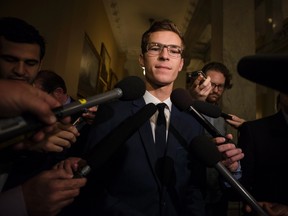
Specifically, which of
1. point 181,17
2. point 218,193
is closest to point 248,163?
point 218,193

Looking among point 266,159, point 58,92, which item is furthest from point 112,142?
point 58,92

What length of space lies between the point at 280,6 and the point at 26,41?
12.3ft

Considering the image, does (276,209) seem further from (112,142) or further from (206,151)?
(112,142)

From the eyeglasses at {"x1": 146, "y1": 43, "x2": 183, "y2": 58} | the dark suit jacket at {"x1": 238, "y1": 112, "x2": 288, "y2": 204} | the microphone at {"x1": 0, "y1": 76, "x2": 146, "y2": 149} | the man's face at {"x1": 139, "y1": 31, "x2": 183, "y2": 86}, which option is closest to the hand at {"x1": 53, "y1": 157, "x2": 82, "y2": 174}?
the microphone at {"x1": 0, "y1": 76, "x2": 146, "y2": 149}

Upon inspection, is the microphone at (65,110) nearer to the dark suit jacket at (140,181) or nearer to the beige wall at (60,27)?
the dark suit jacket at (140,181)

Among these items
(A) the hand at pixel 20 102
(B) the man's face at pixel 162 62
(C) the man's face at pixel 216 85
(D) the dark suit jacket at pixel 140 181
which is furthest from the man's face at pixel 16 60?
(C) the man's face at pixel 216 85

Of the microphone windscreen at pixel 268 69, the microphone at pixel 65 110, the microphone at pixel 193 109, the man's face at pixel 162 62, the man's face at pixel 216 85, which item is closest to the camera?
the microphone windscreen at pixel 268 69

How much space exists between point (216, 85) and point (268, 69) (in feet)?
6.26

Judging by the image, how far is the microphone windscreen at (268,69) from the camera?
32cm

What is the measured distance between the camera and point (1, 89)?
50 centimetres

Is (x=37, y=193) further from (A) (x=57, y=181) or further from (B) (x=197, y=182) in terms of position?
(B) (x=197, y=182)

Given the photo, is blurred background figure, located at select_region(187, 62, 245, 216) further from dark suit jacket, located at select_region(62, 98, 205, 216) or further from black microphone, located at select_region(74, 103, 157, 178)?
black microphone, located at select_region(74, 103, 157, 178)

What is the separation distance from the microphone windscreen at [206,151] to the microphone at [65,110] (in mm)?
302

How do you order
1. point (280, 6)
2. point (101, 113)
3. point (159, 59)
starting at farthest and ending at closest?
1. point (280, 6)
2. point (159, 59)
3. point (101, 113)
